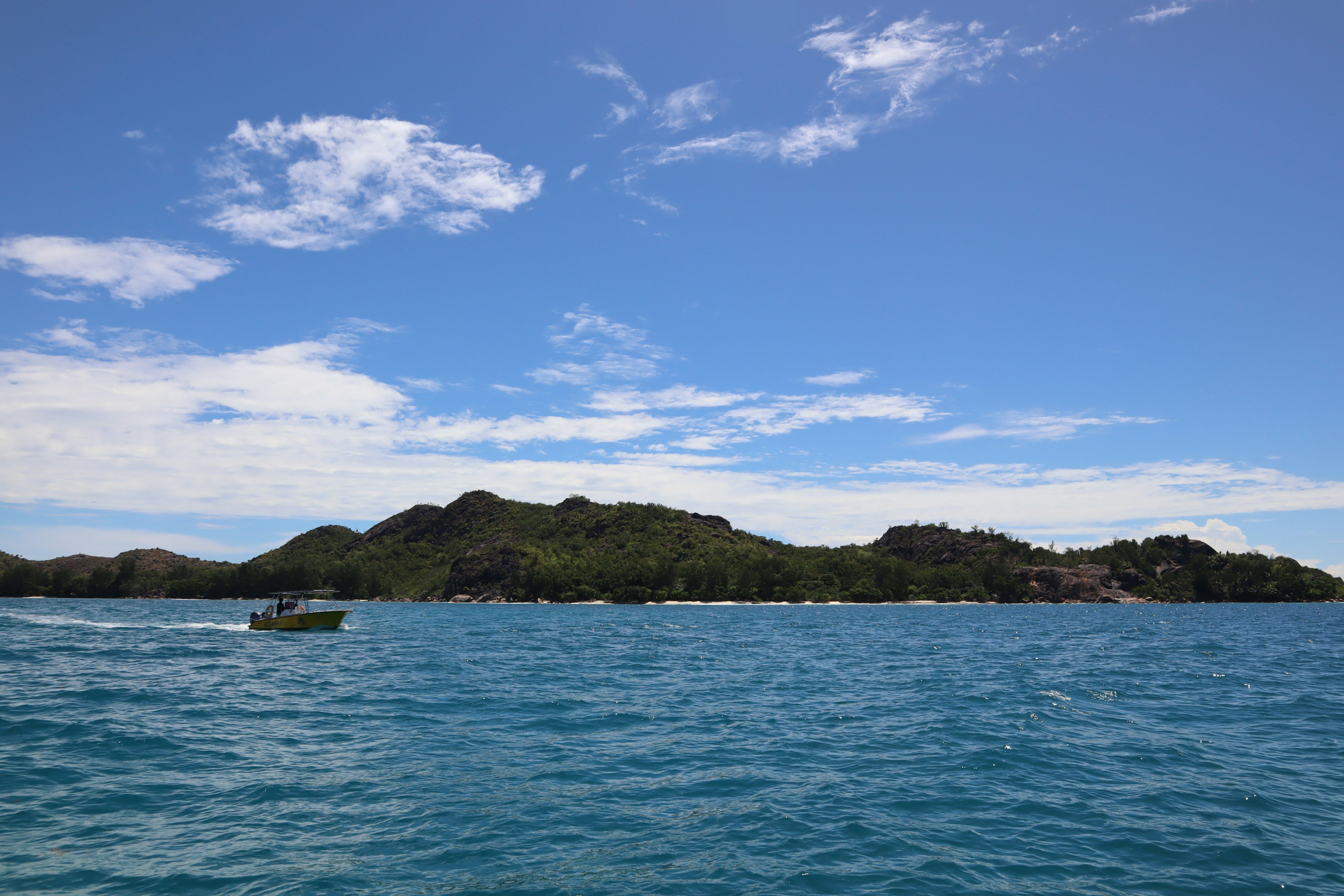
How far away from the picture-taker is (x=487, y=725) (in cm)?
2483

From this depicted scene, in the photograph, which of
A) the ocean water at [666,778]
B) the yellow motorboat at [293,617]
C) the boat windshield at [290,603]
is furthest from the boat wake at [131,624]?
the ocean water at [666,778]

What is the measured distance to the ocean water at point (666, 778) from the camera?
12.6 m

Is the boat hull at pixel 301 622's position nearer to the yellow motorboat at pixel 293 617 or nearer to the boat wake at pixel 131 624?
the yellow motorboat at pixel 293 617

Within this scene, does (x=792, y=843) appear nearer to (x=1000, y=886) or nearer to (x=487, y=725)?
(x=1000, y=886)

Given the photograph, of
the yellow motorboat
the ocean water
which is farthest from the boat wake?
the ocean water

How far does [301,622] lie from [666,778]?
6128 cm

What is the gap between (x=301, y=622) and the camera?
224ft

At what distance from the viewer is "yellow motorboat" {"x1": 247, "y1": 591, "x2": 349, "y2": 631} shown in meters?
67.9

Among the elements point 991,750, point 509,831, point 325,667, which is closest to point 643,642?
point 325,667

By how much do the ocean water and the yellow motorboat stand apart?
24613mm

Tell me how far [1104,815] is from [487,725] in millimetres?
18216

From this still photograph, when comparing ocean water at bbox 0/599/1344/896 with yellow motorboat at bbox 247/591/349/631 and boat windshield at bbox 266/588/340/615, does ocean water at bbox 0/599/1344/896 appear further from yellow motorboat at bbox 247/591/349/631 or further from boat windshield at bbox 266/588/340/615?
boat windshield at bbox 266/588/340/615

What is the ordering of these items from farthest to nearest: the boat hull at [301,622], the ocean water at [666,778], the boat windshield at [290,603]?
1. the boat windshield at [290,603]
2. the boat hull at [301,622]
3. the ocean water at [666,778]

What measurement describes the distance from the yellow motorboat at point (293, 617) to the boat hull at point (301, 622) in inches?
1.3
